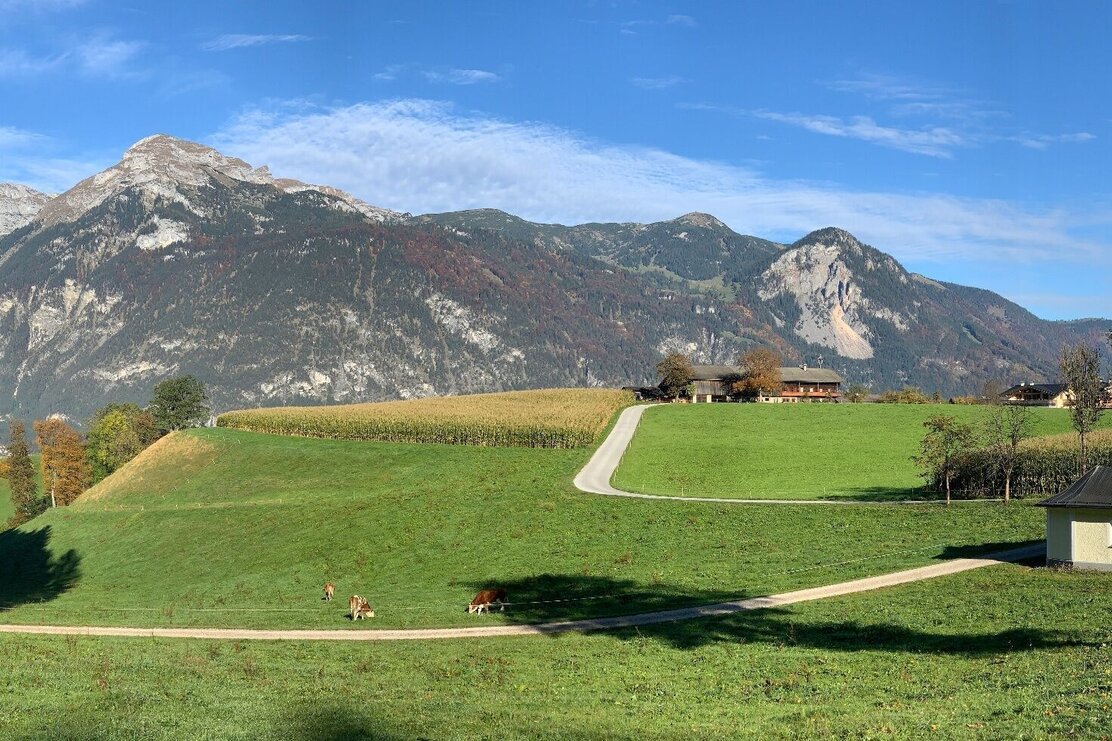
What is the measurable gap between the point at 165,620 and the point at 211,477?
47.5 meters

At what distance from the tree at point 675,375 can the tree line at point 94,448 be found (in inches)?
2712

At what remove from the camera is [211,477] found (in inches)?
3366

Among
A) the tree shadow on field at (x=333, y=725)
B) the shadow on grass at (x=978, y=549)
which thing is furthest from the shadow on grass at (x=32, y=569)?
the shadow on grass at (x=978, y=549)

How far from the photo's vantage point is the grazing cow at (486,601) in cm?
3872

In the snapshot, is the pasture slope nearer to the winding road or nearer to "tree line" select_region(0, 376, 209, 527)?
the winding road

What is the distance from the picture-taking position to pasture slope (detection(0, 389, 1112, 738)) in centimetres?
2025

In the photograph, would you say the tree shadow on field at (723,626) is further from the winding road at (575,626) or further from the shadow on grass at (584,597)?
the winding road at (575,626)

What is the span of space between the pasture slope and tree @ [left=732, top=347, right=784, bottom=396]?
→ 264ft

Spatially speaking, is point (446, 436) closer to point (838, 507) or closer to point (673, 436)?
point (673, 436)

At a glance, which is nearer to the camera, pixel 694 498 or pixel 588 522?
pixel 588 522

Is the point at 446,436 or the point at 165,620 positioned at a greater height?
the point at 446,436

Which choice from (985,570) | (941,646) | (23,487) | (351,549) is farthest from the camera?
(23,487)

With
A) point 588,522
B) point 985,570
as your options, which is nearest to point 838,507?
point 588,522

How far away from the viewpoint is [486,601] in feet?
127
